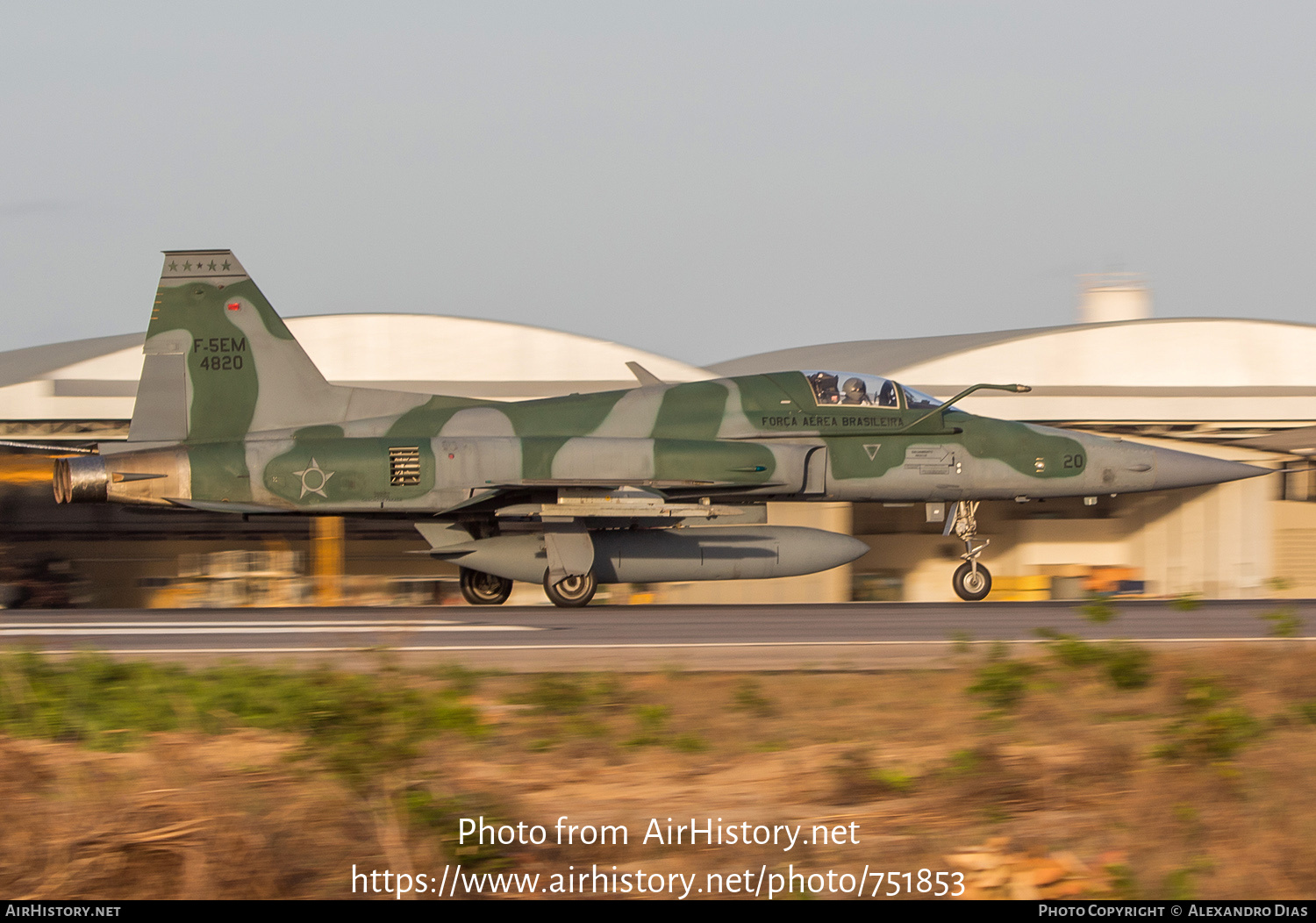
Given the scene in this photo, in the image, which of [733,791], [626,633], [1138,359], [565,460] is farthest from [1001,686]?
[1138,359]

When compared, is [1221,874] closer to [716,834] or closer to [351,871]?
[716,834]

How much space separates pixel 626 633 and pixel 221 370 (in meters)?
6.82

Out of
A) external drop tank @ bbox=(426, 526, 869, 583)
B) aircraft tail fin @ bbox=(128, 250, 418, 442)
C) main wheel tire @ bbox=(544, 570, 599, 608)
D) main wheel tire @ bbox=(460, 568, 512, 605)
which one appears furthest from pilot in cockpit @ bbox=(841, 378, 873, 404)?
aircraft tail fin @ bbox=(128, 250, 418, 442)

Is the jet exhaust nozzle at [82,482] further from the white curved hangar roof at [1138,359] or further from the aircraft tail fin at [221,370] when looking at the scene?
the white curved hangar roof at [1138,359]

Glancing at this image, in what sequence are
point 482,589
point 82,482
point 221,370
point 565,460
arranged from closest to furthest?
point 82,482 < point 565,460 < point 221,370 < point 482,589

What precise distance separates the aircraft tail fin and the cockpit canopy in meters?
5.33

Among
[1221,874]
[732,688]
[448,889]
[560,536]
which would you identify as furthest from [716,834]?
[560,536]

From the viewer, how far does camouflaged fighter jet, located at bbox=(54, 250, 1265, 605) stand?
1415 cm

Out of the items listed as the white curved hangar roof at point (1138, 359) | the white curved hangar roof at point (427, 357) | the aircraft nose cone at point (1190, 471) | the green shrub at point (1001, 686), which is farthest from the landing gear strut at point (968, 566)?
the white curved hangar roof at point (427, 357)

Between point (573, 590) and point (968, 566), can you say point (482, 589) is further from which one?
point (968, 566)

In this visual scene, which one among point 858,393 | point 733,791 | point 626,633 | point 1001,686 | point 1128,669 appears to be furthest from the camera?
point 858,393

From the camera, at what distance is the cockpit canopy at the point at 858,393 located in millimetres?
15227

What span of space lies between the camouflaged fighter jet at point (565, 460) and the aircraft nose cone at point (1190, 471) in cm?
3

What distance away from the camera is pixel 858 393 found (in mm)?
15289
